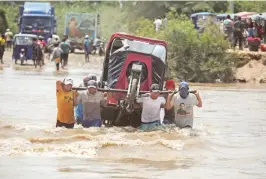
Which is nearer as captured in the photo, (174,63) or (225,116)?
(225,116)

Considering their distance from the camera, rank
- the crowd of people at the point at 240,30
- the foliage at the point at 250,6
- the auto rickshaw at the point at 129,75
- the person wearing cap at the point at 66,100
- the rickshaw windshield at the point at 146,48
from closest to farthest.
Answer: the person wearing cap at the point at 66,100 → the auto rickshaw at the point at 129,75 → the rickshaw windshield at the point at 146,48 → the crowd of people at the point at 240,30 → the foliage at the point at 250,6

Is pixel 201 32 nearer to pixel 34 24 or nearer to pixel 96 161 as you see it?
pixel 34 24

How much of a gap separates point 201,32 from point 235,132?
19.5 metres

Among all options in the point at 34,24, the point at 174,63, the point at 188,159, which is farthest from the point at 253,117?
the point at 34,24

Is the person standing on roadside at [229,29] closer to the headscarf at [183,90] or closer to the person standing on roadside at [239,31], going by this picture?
the person standing on roadside at [239,31]

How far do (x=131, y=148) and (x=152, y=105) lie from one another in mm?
1569

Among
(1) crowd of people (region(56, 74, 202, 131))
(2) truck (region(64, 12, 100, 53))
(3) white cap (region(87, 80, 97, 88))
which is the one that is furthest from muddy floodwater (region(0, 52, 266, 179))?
(2) truck (region(64, 12, 100, 53))

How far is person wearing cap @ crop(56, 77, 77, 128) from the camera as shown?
16.0 meters

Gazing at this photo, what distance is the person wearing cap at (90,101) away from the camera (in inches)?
635

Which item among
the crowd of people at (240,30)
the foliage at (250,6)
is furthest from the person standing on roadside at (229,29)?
the foliage at (250,6)

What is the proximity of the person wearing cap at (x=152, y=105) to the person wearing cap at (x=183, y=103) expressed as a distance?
197 mm

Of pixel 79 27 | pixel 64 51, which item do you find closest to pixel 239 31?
pixel 64 51

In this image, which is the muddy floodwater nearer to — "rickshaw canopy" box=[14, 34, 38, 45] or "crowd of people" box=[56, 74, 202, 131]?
"crowd of people" box=[56, 74, 202, 131]

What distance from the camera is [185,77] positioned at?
3512 centimetres
